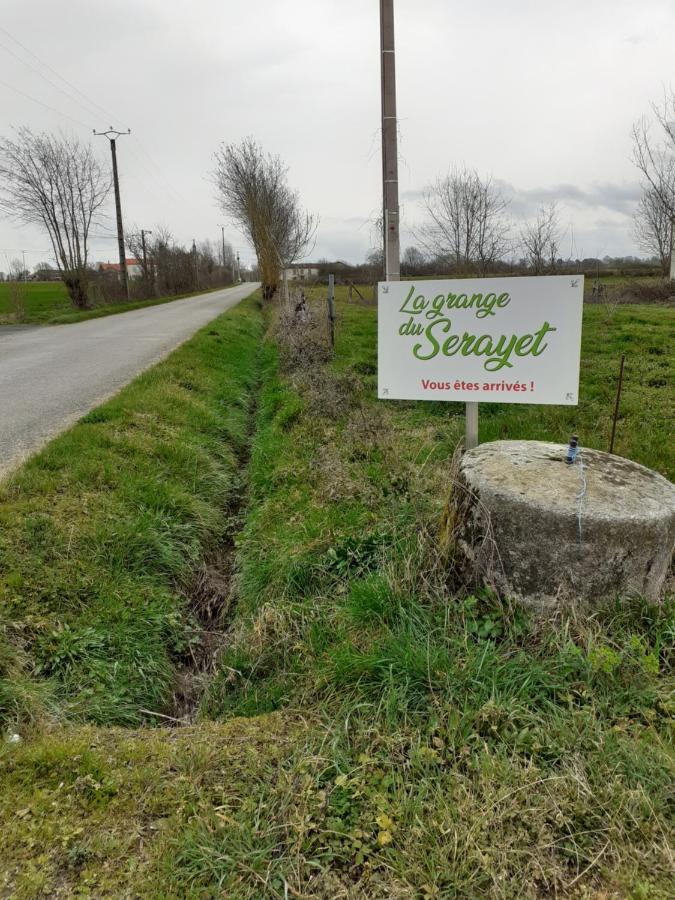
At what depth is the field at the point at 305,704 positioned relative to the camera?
1.58 m

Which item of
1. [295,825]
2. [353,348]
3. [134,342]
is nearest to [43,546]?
[295,825]

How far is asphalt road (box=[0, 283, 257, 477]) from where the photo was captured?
18.2 feet

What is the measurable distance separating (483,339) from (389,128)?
3.43m

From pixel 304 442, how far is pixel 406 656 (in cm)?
350

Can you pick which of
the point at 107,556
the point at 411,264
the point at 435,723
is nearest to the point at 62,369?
the point at 107,556

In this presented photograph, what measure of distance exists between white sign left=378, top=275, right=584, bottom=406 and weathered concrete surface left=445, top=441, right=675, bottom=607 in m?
0.58

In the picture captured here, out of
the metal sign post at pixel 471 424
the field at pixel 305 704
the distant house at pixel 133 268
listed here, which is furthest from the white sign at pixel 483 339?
the distant house at pixel 133 268

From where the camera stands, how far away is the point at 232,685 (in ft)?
9.22

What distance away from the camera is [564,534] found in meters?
2.34

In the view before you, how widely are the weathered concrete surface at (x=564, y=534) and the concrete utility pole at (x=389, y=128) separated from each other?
3744 millimetres

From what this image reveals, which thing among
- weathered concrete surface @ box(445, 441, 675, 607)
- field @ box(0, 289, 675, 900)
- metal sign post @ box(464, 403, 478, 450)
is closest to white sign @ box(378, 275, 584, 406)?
metal sign post @ box(464, 403, 478, 450)

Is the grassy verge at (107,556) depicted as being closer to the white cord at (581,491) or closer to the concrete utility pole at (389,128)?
the white cord at (581,491)

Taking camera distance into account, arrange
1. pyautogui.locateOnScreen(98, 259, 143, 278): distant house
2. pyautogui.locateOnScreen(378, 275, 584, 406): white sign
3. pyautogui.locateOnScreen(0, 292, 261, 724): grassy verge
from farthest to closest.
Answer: pyautogui.locateOnScreen(98, 259, 143, 278): distant house → pyautogui.locateOnScreen(378, 275, 584, 406): white sign → pyautogui.locateOnScreen(0, 292, 261, 724): grassy verge

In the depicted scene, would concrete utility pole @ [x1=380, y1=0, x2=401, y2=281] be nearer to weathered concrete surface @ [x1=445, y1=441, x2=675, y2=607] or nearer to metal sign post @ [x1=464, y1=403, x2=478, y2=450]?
metal sign post @ [x1=464, y1=403, x2=478, y2=450]
